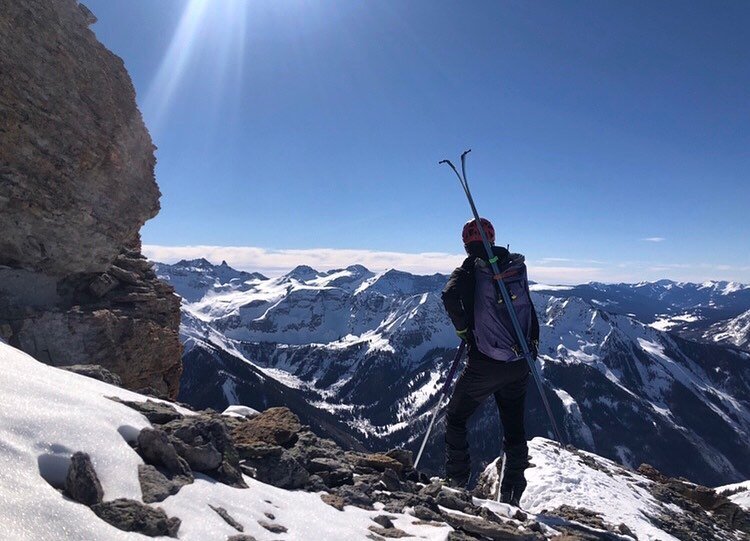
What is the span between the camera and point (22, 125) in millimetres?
13719

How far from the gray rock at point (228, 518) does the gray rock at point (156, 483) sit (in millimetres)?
528

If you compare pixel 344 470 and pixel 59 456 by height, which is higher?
pixel 59 456

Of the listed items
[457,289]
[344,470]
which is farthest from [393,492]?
[457,289]

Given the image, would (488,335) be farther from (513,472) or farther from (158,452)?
(158,452)

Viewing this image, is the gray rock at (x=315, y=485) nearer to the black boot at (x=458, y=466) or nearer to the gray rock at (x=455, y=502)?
the gray rock at (x=455, y=502)

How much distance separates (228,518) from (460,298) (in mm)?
6044

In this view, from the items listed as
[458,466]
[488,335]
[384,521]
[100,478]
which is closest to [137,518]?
[100,478]

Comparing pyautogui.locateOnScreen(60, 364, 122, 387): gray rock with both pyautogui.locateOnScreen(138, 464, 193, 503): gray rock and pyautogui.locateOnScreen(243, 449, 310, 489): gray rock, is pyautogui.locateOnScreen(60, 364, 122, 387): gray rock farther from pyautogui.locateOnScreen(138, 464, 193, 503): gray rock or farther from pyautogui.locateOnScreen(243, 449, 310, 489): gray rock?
pyautogui.locateOnScreen(138, 464, 193, 503): gray rock

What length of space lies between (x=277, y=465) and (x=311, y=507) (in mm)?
1340

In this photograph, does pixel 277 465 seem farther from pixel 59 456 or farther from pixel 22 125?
pixel 22 125

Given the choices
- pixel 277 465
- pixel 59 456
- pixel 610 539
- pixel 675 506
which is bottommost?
pixel 675 506

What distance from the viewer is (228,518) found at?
5609 mm

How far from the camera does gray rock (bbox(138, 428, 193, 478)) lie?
6.18m

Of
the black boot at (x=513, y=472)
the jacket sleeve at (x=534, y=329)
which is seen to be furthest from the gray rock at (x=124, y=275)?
the jacket sleeve at (x=534, y=329)
